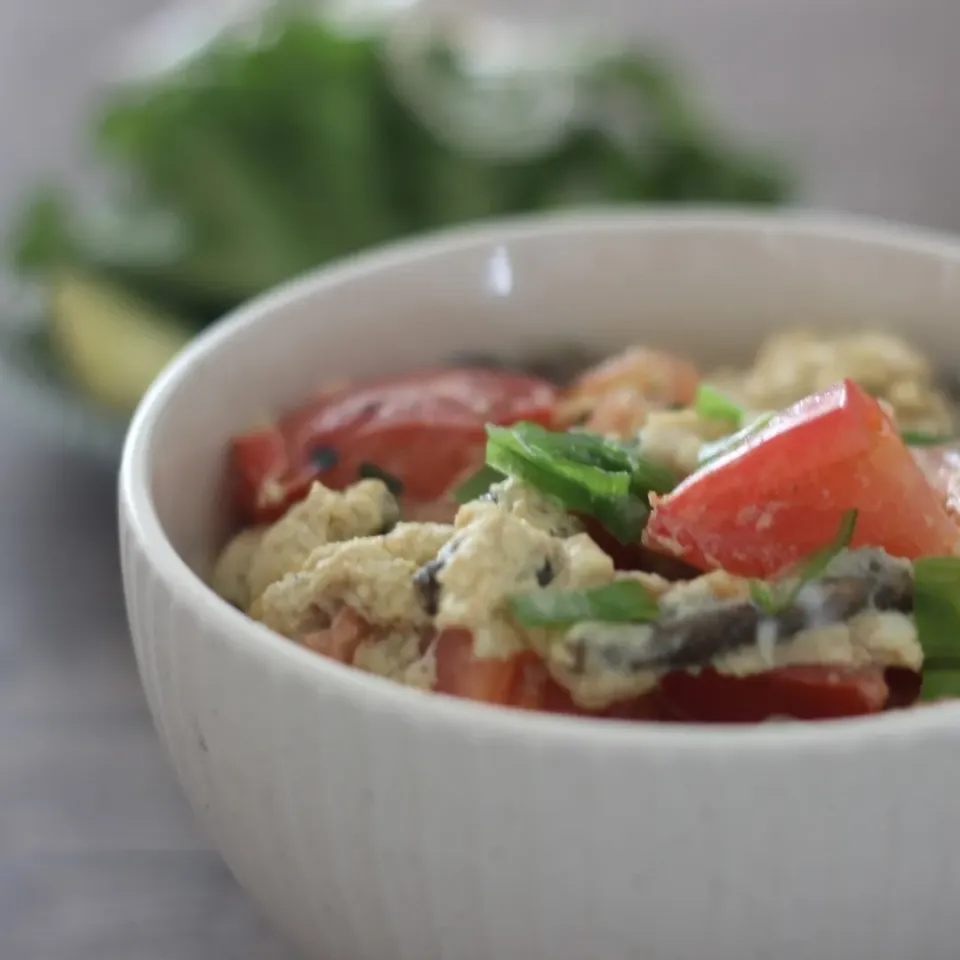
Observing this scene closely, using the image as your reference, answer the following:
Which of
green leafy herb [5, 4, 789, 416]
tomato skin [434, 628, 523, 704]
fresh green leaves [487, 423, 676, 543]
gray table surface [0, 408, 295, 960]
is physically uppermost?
fresh green leaves [487, 423, 676, 543]

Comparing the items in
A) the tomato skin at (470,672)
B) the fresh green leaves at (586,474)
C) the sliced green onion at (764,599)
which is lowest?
the tomato skin at (470,672)

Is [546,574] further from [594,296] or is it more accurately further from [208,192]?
[208,192]

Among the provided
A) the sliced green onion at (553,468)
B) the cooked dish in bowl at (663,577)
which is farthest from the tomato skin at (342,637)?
the sliced green onion at (553,468)

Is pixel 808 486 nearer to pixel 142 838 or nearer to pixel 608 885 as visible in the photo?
pixel 608 885

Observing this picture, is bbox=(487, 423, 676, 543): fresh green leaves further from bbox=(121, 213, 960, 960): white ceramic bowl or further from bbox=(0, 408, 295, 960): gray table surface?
bbox=(0, 408, 295, 960): gray table surface

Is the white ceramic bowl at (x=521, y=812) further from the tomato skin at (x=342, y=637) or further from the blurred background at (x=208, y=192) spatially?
the blurred background at (x=208, y=192)

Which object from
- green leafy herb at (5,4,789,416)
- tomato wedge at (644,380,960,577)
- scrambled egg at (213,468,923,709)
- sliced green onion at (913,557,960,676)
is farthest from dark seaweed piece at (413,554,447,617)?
green leafy herb at (5,4,789,416)

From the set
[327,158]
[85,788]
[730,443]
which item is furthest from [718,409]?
[327,158]
